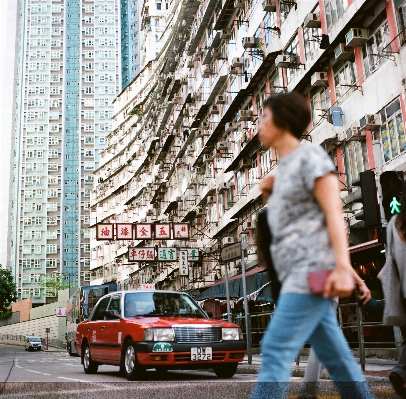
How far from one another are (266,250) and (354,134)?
15.5 metres

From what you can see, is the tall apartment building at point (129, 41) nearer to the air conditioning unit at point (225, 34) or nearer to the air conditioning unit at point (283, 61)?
the air conditioning unit at point (225, 34)

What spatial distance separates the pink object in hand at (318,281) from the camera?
8.91ft

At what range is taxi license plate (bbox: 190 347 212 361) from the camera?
9.25 m

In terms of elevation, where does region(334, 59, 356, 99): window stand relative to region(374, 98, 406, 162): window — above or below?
above

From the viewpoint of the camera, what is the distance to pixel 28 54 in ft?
373

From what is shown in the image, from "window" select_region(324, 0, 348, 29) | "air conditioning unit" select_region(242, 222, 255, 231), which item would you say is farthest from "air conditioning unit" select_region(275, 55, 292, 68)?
"air conditioning unit" select_region(242, 222, 255, 231)

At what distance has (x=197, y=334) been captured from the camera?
9.43 meters

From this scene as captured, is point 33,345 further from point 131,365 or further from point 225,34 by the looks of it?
point 131,365

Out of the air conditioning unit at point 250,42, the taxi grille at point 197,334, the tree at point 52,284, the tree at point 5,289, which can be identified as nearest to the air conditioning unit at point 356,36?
the air conditioning unit at point 250,42

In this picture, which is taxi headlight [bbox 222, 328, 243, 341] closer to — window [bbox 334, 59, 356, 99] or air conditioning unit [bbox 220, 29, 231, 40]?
window [bbox 334, 59, 356, 99]

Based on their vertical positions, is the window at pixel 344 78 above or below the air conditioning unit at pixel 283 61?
below

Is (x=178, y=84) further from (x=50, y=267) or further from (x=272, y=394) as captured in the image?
(x=50, y=267)

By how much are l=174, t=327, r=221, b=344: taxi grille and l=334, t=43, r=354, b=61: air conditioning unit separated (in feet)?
39.8

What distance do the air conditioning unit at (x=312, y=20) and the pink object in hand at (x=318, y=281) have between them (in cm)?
1957
